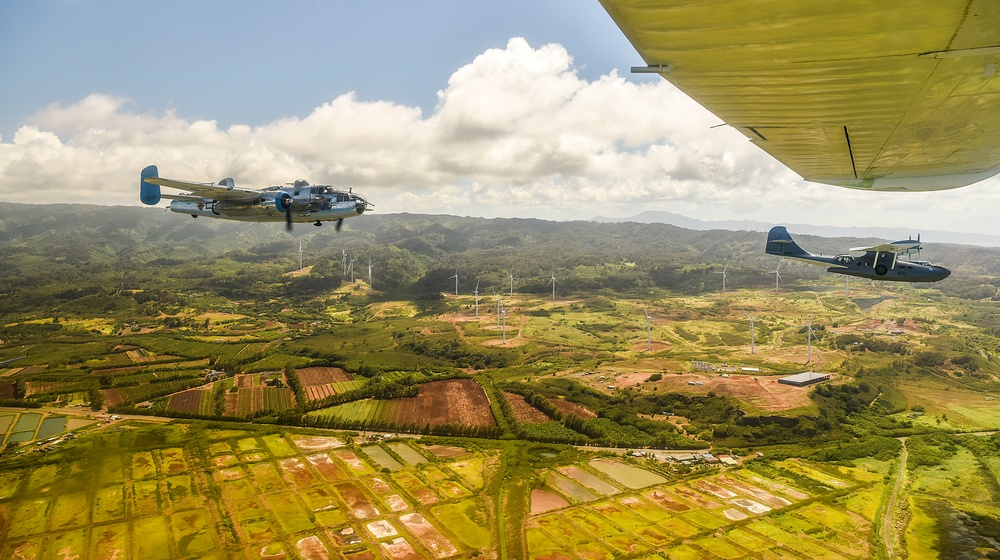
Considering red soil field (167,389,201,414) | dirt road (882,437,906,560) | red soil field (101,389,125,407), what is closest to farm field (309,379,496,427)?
red soil field (167,389,201,414)

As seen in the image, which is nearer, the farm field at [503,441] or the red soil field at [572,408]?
the farm field at [503,441]

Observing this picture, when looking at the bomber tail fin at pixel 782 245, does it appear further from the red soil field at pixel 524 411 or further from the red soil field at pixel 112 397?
the red soil field at pixel 112 397

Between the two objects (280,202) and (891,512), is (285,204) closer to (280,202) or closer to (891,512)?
(280,202)

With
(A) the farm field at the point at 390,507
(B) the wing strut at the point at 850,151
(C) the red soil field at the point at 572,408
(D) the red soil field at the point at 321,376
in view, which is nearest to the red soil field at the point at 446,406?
(C) the red soil field at the point at 572,408

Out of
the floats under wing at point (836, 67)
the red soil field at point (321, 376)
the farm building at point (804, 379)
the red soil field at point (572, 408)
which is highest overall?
the floats under wing at point (836, 67)

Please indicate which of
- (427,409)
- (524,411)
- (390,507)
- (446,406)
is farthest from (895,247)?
(427,409)

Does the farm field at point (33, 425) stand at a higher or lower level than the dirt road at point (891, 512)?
lower

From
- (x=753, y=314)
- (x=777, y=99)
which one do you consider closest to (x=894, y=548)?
(x=777, y=99)
